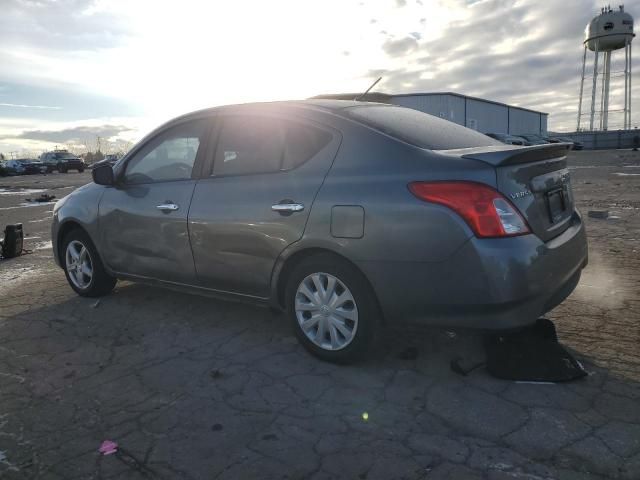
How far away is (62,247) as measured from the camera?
514 cm

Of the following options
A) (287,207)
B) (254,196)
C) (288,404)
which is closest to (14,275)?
(254,196)

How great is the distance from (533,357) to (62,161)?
144ft

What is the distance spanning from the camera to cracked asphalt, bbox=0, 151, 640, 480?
7.52 ft

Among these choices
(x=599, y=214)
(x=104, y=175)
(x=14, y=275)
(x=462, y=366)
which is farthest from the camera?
(x=599, y=214)

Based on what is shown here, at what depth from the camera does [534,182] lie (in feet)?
9.62

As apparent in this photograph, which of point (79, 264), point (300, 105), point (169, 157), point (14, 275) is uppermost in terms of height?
point (300, 105)

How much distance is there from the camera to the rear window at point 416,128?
10.3 ft

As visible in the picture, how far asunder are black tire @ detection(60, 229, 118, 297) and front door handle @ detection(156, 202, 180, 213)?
1.19 meters

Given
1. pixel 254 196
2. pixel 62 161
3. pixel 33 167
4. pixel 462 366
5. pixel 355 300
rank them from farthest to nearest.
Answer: pixel 33 167 → pixel 62 161 → pixel 254 196 → pixel 462 366 → pixel 355 300

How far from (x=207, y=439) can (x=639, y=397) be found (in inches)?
88.8

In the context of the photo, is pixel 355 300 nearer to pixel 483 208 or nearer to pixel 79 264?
pixel 483 208

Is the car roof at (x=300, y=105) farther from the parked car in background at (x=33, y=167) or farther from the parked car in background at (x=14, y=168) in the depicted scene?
the parked car in background at (x=14, y=168)

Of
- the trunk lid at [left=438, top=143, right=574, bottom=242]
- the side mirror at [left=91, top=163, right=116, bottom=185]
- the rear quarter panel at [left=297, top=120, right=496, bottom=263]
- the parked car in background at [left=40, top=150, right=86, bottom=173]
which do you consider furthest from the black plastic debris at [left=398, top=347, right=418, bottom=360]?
the parked car in background at [left=40, top=150, right=86, bottom=173]

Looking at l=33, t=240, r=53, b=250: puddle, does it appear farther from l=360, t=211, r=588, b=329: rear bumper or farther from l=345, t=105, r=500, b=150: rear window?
l=360, t=211, r=588, b=329: rear bumper
